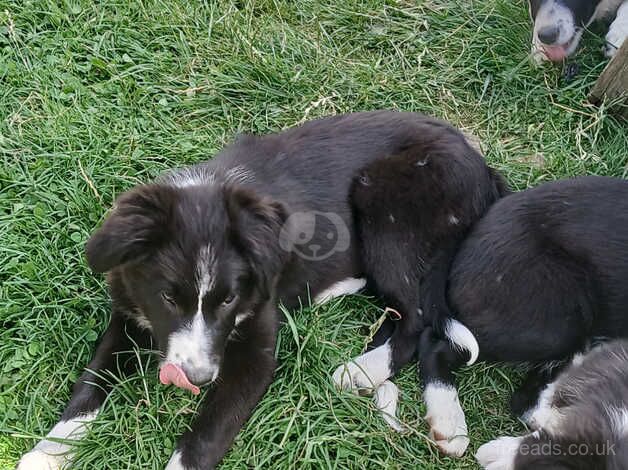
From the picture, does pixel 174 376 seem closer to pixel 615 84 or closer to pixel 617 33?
pixel 615 84

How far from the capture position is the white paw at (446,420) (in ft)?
10.4

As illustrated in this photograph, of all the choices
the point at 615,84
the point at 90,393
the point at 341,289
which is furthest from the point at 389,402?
the point at 615,84

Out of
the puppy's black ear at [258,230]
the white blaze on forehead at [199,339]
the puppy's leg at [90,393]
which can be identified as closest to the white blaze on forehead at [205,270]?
the white blaze on forehead at [199,339]

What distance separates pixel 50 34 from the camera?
4.29 m

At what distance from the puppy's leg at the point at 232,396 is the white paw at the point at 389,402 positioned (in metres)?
0.46

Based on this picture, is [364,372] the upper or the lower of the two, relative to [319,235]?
lower

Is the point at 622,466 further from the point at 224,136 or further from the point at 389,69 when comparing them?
the point at 389,69

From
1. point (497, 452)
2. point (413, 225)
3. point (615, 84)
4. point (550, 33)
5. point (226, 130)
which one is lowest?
point (497, 452)

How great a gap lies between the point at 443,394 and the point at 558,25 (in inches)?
87.9

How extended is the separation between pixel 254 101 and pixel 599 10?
2.13 meters

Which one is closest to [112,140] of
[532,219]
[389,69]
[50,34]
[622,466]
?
[50,34]

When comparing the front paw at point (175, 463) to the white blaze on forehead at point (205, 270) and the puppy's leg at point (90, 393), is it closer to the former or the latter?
the puppy's leg at point (90, 393)

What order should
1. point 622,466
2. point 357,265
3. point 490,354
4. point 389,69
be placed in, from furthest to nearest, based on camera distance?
point 389,69
point 357,265
point 490,354
point 622,466

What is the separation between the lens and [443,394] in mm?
3266
